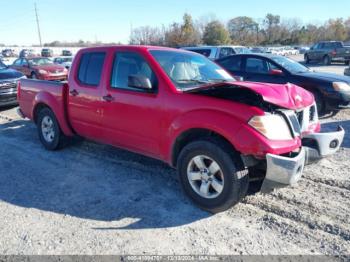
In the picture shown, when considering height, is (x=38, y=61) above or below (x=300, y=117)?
below

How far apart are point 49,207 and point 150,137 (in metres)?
1.45

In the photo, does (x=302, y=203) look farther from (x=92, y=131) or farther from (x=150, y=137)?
(x=92, y=131)

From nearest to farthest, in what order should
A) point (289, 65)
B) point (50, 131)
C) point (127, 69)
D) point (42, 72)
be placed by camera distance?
point (127, 69), point (50, 131), point (289, 65), point (42, 72)

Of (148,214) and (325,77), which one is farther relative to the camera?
(325,77)

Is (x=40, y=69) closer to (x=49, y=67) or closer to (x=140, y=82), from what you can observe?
(x=49, y=67)

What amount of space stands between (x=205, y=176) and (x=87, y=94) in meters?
2.30

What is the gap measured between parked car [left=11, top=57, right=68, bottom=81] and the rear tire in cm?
1150

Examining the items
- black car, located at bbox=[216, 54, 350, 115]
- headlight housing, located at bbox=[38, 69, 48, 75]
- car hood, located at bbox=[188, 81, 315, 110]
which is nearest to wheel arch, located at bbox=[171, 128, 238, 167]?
car hood, located at bbox=[188, 81, 315, 110]

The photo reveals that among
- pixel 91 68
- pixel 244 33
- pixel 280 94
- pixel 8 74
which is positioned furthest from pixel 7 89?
pixel 244 33

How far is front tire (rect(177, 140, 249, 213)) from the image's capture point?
333 cm

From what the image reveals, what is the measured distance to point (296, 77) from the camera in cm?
818

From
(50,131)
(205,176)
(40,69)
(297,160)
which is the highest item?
(297,160)

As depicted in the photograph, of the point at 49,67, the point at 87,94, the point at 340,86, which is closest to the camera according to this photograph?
the point at 87,94

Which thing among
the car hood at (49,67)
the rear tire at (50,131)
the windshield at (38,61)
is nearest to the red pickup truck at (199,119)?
the rear tire at (50,131)
